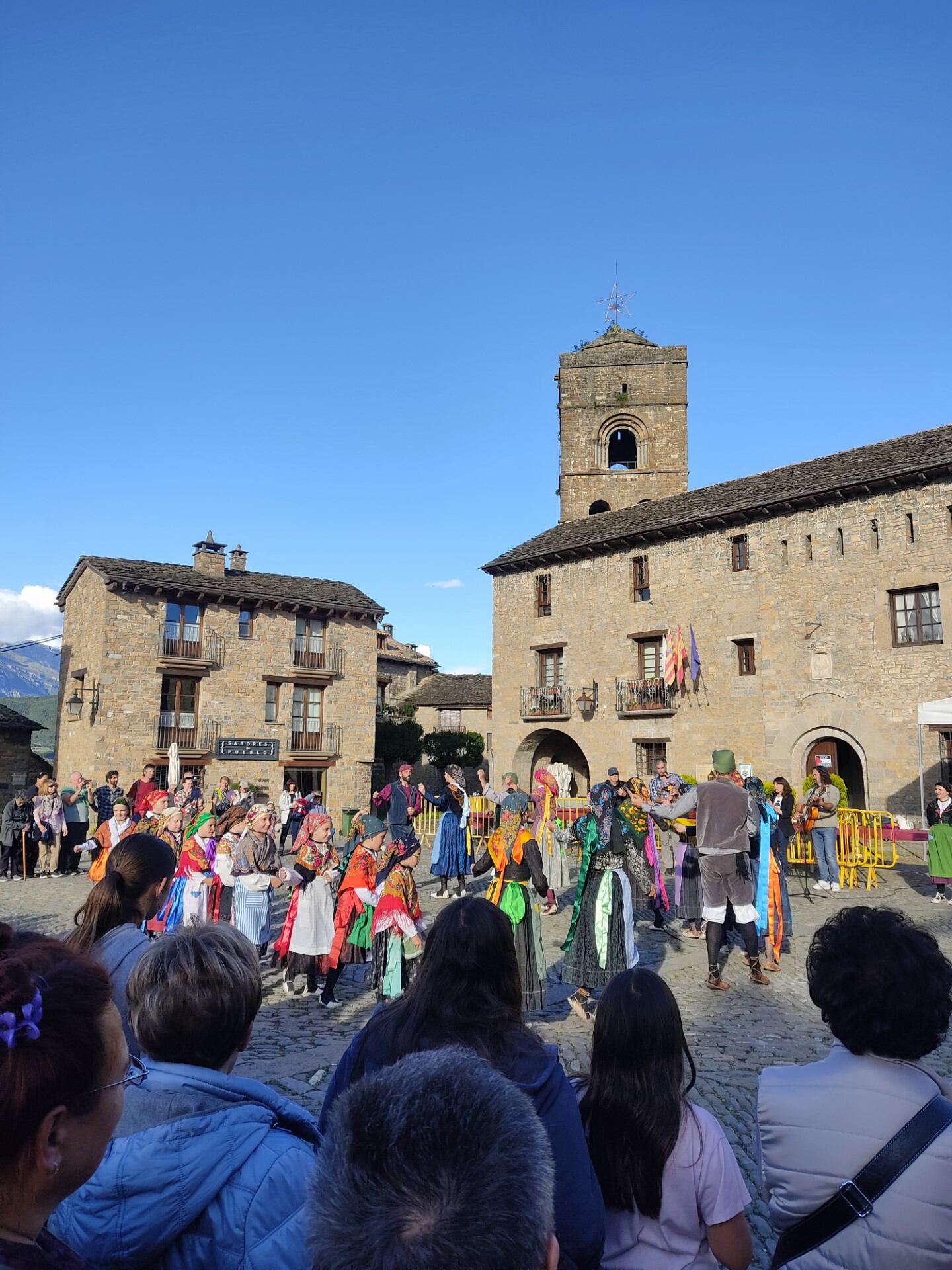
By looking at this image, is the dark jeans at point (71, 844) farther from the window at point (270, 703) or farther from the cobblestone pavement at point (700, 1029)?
the window at point (270, 703)

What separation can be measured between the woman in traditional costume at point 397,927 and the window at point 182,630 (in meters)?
22.6

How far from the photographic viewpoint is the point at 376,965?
284 inches

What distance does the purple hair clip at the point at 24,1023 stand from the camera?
51.4 inches

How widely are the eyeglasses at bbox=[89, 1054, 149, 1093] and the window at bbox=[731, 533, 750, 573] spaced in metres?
23.2

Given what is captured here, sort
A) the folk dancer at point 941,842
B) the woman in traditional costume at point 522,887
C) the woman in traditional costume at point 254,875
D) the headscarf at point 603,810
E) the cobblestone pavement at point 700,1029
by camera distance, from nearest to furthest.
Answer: the cobblestone pavement at point 700,1029 → the woman in traditional costume at point 522,887 → the headscarf at point 603,810 → the woman in traditional costume at point 254,875 → the folk dancer at point 941,842

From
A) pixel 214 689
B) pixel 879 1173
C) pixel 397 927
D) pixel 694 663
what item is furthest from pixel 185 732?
pixel 879 1173

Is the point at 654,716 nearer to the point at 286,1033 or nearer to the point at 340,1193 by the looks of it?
the point at 286,1033

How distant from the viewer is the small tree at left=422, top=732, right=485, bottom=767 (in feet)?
120

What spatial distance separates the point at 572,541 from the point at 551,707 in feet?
18.2

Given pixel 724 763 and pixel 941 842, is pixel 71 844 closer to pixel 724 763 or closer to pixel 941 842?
pixel 724 763

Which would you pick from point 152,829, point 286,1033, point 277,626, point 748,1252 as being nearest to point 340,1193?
point 748,1252

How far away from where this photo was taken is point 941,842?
480 inches

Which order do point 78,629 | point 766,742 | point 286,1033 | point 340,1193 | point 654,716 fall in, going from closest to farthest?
point 340,1193 < point 286,1033 < point 766,742 < point 654,716 < point 78,629

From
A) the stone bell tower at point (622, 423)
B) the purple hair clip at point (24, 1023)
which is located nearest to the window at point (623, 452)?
the stone bell tower at point (622, 423)
